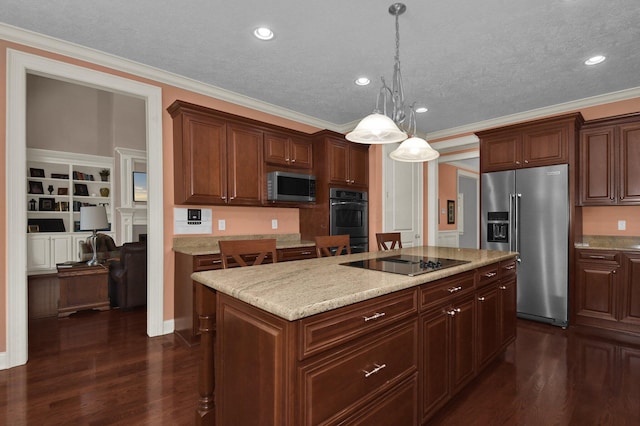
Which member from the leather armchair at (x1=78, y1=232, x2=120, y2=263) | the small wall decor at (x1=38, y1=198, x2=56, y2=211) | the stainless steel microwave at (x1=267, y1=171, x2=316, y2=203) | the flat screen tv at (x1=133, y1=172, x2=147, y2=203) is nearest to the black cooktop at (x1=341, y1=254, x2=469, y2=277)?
the stainless steel microwave at (x1=267, y1=171, x2=316, y2=203)

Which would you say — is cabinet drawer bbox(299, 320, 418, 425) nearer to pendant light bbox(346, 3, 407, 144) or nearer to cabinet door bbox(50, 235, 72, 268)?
pendant light bbox(346, 3, 407, 144)

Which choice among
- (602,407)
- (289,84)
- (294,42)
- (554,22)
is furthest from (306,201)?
(602,407)

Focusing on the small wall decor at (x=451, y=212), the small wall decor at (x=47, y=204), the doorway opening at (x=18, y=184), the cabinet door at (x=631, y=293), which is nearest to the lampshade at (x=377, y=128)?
the doorway opening at (x=18, y=184)

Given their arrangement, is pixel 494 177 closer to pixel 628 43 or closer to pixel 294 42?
pixel 628 43

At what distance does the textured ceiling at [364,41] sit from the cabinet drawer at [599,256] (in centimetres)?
→ 183

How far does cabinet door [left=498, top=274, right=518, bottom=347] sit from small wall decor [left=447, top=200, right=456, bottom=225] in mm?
4552

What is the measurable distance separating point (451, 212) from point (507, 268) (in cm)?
482

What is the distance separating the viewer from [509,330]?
2.66 metres

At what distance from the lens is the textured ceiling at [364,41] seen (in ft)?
7.25

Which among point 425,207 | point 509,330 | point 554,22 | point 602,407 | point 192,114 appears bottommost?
point 602,407

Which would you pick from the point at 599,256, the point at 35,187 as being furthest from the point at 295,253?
the point at 35,187

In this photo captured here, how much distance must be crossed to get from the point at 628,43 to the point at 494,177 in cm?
174

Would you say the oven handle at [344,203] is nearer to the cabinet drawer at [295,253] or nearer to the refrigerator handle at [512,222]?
the cabinet drawer at [295,253]

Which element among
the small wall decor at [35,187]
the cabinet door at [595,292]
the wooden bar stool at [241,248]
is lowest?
the cabinet door at [595,292]
